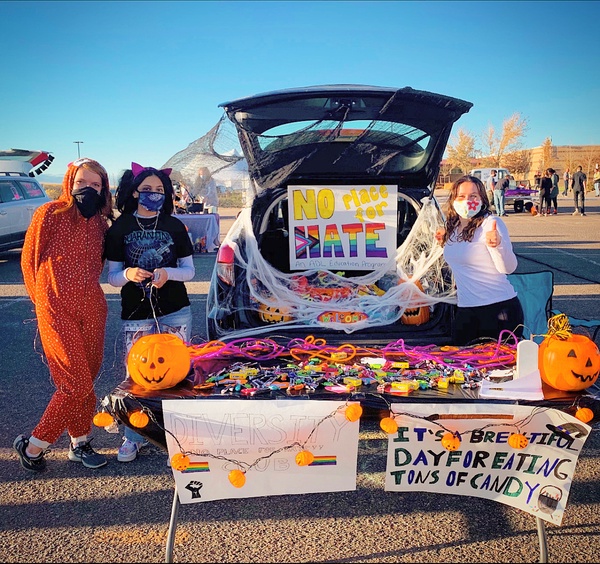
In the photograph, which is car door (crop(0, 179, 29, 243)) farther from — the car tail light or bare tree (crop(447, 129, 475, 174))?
bare tree (crop(447, 129, 475, 174))

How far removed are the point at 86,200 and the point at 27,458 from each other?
1.50 m

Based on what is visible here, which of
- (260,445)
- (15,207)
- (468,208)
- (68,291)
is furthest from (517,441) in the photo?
(15,207)

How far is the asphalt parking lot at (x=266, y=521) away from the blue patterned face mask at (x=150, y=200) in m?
1.52

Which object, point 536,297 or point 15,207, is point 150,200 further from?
point 15,207

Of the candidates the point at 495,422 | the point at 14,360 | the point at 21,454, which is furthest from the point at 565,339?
the point at 14,360

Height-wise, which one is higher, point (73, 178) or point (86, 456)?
point (73, 178)

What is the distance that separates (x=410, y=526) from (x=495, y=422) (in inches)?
29.2

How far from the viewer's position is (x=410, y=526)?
8.23ft

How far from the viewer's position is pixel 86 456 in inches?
122

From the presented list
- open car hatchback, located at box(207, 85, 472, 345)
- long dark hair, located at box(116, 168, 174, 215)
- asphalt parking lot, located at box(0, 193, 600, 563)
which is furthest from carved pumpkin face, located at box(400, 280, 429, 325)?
long dark hair, located at box(116, 168, 174, 215)

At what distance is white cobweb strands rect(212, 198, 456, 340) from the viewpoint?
140 inches

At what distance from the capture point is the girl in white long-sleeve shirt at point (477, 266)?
304 cm

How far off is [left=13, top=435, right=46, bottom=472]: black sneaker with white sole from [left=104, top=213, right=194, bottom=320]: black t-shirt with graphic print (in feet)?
2.98

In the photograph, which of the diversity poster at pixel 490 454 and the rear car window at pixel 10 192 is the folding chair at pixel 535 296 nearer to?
the diversity poster at pixel 490 454
